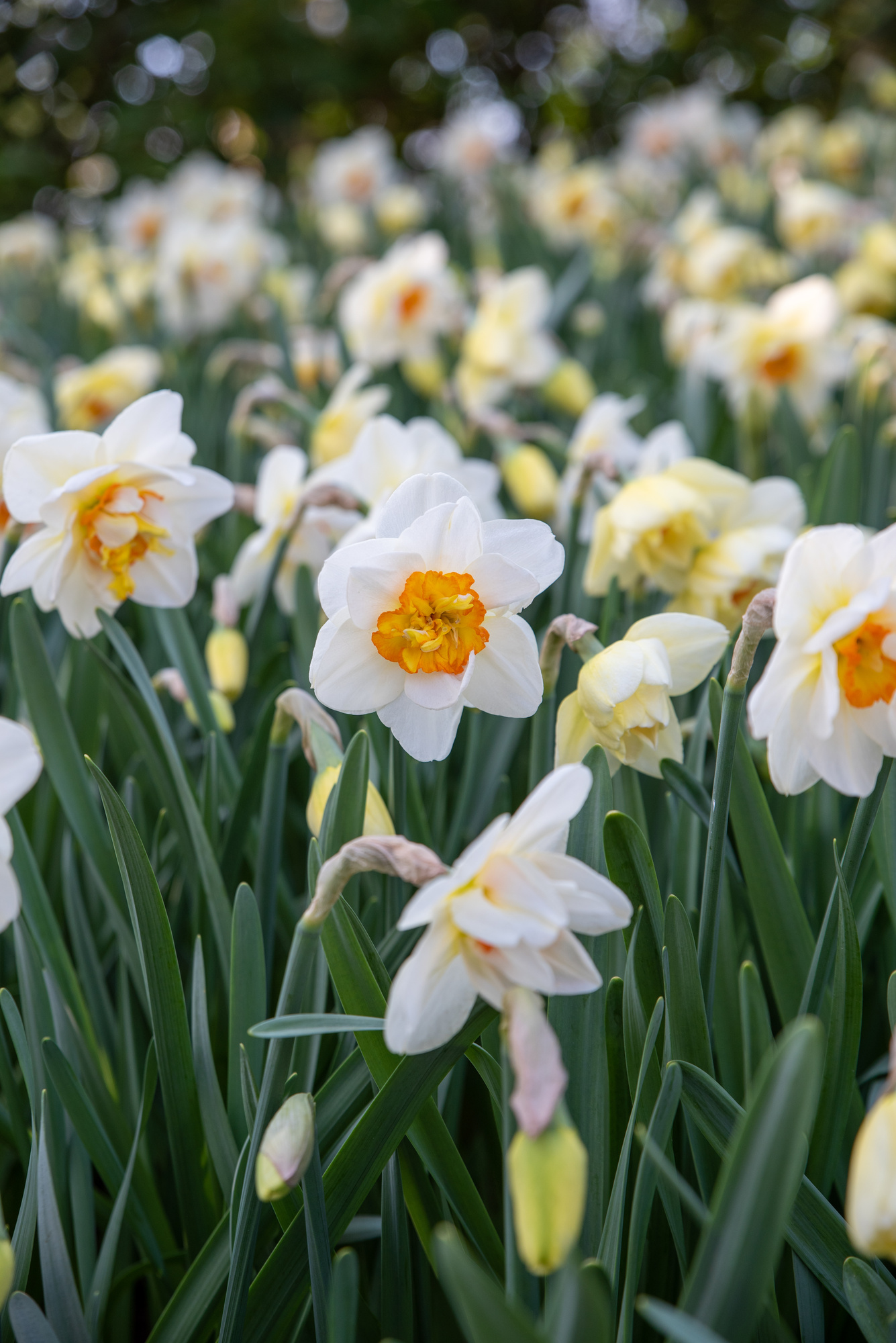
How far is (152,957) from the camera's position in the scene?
82 centimetres

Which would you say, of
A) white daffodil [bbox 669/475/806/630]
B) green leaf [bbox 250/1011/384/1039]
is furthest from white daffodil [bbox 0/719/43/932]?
white daffodil [bbox 669/475/806/630]

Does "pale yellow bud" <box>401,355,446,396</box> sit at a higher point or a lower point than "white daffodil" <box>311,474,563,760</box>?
lower

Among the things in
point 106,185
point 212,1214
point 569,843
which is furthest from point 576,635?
point 106,185

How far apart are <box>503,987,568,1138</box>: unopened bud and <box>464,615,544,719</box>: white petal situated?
262mm

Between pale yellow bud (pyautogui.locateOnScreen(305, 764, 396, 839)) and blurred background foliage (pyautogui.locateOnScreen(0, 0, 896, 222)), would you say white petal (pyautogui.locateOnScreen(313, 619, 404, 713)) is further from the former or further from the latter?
blurred background foliage (pyautogui.locateOnScreen(0, 0, 896, 222))

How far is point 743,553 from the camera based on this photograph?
3.85 ft

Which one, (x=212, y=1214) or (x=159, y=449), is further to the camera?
(x=159, y=449)

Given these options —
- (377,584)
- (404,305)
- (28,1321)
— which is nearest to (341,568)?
(377,584)

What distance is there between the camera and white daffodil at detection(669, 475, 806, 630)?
3.84ft

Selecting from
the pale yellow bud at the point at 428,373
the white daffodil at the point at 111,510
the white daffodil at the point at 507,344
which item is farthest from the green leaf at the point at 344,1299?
the pale yellow bud at the point at 428,373

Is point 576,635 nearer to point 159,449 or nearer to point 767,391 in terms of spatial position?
point 159,449

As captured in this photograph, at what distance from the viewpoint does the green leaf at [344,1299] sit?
62cm

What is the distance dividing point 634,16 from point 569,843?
323 inches

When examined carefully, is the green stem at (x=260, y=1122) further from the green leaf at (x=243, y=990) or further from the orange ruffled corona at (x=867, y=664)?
the orange ruffled corona at (x=867, y=664)
